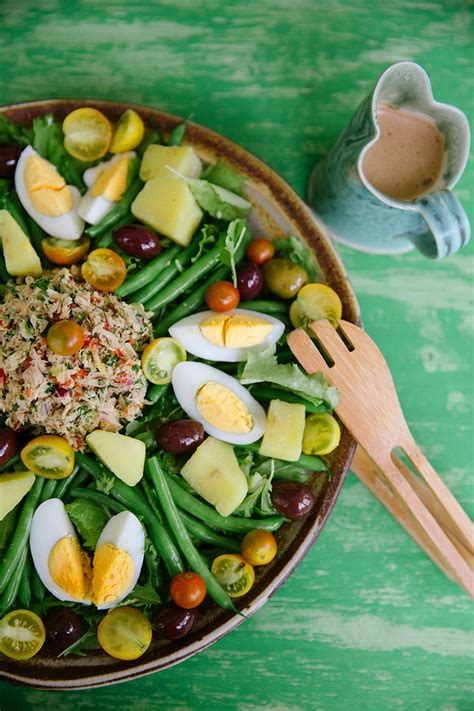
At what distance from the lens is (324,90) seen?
2.48m

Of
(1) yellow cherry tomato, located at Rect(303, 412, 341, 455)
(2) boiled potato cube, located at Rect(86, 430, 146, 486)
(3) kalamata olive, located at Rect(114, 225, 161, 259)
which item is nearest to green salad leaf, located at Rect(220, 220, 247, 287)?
(3) kalamata olive, located at Rect(114, 225, 161, 259)

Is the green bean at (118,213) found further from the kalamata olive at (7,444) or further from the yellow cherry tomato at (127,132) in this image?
the kalamata olive at (7,444)

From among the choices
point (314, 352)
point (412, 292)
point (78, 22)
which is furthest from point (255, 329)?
point (78, 22)

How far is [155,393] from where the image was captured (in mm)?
2133

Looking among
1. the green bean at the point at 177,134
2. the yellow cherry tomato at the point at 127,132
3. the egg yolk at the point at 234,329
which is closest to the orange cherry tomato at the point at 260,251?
the egg yolk at the point at 234,329

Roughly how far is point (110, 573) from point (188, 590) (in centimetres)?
25

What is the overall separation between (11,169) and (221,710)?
212 cm

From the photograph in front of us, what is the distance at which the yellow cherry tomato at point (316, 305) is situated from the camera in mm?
2133

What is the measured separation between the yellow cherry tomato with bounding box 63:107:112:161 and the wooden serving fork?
3.14ft

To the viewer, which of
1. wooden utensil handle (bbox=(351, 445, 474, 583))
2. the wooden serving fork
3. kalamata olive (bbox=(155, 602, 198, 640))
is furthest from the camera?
wooden utensil handle (bbox=(351, 445, 474, 583))

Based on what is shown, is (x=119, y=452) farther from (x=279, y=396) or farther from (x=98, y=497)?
(x=279, y=396)

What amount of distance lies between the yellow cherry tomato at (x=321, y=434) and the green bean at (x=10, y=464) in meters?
0.96

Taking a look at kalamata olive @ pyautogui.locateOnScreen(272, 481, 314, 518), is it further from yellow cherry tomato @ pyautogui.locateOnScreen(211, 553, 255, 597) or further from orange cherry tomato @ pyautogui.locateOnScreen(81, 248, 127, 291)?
orange cherry tomato @ pyautogui.locateOnScreen(81, 248, 127, 291)

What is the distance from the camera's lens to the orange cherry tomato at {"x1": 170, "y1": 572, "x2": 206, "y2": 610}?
1.99 m
